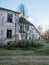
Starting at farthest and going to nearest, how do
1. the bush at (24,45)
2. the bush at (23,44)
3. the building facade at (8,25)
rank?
the building facade at (8,25)
the bush at (23,44)
the bush at (24,45)

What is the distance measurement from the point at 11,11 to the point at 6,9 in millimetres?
1255

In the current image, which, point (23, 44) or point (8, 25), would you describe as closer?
point (23, 44)

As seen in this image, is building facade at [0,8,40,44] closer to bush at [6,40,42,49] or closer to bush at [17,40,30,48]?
bush at [6,40,42,49]

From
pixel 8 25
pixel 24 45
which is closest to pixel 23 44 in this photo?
pixel 24 45

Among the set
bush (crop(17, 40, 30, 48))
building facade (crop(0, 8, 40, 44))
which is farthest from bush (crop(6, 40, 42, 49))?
building facade (crop(0, 8, 40, 44))

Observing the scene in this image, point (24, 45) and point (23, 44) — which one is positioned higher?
point (23, 44)

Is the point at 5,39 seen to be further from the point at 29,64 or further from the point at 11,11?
the point at 29,64

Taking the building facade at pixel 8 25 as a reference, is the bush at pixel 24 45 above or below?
below

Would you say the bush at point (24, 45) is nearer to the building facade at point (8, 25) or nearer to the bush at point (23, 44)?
the bush at point (23, 44)

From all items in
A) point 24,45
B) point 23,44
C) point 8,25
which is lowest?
point 24,45

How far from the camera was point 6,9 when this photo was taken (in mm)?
27969

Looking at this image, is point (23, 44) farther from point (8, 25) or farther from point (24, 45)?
point (8, 25)

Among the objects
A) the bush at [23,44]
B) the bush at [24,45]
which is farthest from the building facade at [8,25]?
the bush at [23,44]

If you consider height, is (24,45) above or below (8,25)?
below
